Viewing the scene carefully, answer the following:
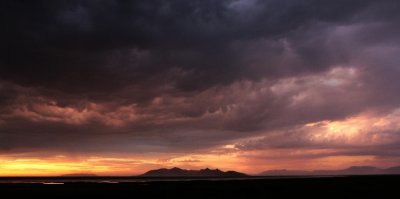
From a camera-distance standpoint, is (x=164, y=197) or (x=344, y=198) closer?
(x=344, y=198)

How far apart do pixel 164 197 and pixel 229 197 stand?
7.22 meters

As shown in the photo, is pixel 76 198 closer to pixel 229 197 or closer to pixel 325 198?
pixel 229 197

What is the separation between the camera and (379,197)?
42.1 metres

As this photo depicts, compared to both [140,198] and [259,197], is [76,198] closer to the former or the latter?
[140,198]

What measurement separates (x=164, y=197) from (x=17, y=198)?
16.0 meters

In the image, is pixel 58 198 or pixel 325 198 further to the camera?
pixel 58 198

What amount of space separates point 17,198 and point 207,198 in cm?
2076

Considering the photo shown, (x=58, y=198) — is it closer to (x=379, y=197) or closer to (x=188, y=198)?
(x=188, y=198)

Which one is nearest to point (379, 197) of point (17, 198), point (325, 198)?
point (325, 198)

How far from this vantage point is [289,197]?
142ft

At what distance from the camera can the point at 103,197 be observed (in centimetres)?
4472

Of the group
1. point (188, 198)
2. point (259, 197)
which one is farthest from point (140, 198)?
point (259, 197)

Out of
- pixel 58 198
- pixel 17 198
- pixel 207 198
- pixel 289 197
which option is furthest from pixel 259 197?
pixel 17 198

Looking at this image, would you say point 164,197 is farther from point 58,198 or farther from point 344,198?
point 344,198
